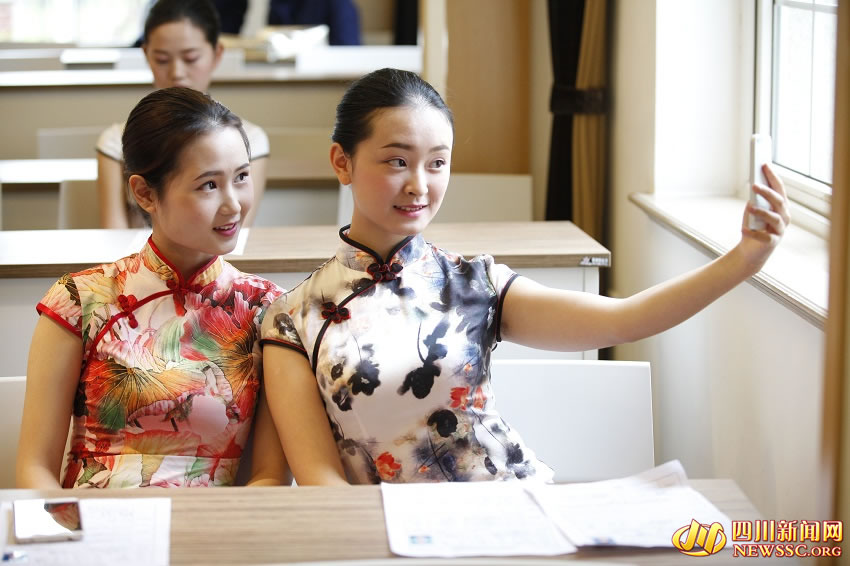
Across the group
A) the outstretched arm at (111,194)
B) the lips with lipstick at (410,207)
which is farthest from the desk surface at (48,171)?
the lips with lipstick at (410,207)

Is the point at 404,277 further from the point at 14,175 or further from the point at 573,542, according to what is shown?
the point at 14,175

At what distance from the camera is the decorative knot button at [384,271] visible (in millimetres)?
1404

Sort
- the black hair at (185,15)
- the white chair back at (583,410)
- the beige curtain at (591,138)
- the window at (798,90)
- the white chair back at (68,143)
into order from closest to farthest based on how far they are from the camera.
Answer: the white chair back at (583,410) → the window at (798,90) → the beige curtain at (591,138) → the black hair at (185,15) → the white chair back at (68,143)

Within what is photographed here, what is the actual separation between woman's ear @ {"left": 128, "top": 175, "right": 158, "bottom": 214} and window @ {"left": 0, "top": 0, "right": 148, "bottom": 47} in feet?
24.7

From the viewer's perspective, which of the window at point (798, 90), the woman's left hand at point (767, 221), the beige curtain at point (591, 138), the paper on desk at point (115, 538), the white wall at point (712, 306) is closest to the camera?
the paper on desk at point (115, 538)

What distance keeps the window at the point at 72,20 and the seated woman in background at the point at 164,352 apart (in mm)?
7558

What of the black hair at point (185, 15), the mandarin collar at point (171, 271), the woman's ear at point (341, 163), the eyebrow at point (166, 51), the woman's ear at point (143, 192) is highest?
the black hair at point (185, 15)

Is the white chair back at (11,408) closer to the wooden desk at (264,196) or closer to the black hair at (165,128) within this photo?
the black hair at (165,128)

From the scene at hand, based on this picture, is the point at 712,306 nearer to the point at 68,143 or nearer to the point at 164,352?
the point at 164,352

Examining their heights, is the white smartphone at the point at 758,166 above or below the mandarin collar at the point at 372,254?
above

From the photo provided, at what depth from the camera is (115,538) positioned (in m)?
1.03

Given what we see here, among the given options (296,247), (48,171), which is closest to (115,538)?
→ (296,247)

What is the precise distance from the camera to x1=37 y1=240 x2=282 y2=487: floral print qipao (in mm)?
1396

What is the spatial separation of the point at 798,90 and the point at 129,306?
1.37 meters
